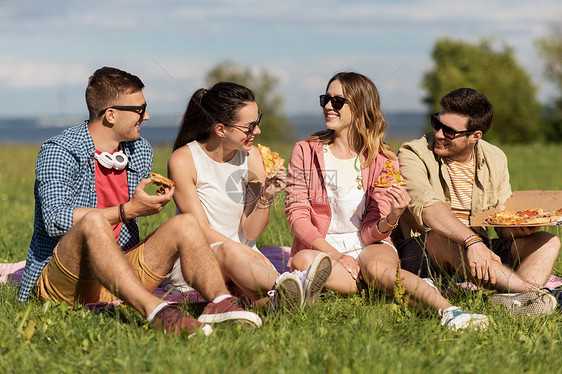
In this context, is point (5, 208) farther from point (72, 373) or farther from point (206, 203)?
point (72, 373)

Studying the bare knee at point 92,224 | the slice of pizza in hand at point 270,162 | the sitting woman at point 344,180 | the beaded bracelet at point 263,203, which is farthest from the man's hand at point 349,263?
the bare knee at point 92,224

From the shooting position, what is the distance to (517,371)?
118 inches

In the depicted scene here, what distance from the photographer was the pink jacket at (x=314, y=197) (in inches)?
180

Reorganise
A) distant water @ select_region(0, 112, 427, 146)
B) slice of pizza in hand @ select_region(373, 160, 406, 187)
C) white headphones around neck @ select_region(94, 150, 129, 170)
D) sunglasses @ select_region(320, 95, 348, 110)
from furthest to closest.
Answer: distant water @ select_region(0, 112, 427, 146) < sunglasses @ select_region(320, 95, 348, 110) < slice of pizza in hand @ select_region(373, 160, 406, 187) < white headphones around neck @ select_region(94, 150, 129, 170)

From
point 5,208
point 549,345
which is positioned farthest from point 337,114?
point 5,208

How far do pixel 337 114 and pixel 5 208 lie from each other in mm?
6270

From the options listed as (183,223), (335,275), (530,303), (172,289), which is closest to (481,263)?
(530,303)

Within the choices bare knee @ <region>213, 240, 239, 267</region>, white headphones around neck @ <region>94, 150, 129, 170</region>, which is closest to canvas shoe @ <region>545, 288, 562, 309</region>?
bare knee @ <region>213, 240, 239, 267</region>

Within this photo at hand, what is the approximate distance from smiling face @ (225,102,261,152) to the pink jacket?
0.44 meters

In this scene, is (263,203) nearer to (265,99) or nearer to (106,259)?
(106,259)

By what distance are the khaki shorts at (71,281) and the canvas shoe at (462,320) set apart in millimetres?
1883

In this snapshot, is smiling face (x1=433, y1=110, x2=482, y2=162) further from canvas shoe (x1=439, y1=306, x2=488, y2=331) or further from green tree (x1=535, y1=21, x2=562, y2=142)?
green tree (x1=535, y1=21, x2=562, y2=142)

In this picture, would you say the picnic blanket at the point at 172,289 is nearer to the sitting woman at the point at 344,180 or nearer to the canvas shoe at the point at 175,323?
the canvas shoe at the point at 175,323

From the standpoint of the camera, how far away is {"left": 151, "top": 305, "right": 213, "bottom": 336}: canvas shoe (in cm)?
331
